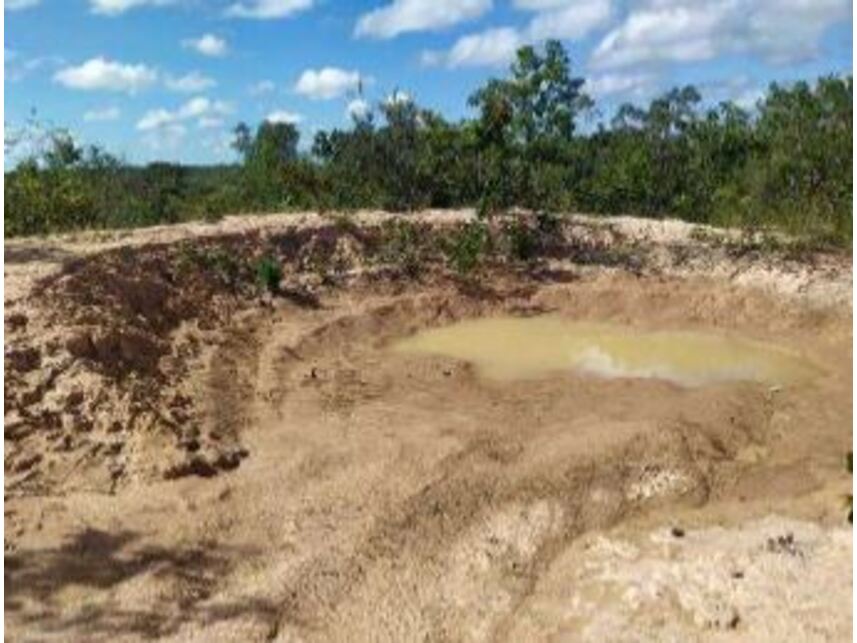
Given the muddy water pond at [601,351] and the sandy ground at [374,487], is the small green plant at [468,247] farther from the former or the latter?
the sandy ground at [374,487]

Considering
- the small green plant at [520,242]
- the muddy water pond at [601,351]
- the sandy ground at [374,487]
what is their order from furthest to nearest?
the small green plant at [520,242], the muddy water pond at [601,351], the sandy ground at [374,487]

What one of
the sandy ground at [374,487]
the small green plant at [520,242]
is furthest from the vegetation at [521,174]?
the sandy ground at [374,487]

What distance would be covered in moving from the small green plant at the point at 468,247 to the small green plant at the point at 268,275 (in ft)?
8.88

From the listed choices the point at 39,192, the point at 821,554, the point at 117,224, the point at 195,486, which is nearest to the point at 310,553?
the point at 195,486

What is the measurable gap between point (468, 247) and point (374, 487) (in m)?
8.86

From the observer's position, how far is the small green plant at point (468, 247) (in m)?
16.9

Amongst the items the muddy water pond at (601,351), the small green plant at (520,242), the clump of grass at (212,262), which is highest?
the clump of grass at (212,262)

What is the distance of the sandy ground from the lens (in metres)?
6.97

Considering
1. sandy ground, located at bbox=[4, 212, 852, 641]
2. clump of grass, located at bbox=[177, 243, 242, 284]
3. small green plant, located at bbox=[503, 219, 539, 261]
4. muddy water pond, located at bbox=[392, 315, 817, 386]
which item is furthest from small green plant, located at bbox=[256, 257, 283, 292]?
small green plant, located at bbox=[503, 219, 539, 261]

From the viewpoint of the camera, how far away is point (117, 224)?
22.4m

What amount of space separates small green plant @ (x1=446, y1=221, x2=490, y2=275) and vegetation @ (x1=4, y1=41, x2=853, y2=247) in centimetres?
13

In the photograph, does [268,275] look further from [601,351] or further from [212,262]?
[601,351]

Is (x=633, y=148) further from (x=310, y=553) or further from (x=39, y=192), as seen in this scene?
(x=310, y=553)

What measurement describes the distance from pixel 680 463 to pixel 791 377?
378 cm
